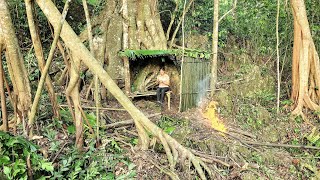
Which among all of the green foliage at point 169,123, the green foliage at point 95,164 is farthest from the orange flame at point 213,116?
the green foliage at point 95,164

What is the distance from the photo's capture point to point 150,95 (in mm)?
9570

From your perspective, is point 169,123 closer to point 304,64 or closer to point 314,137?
point 314,137

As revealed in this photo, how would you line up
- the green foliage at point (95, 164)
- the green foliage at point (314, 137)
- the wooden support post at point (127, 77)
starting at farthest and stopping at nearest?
the wooden support post at point (127, 77) → the green foliage at point (314, 137) → the green foliage at point (95, 164)

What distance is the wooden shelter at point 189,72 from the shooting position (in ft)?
28.9

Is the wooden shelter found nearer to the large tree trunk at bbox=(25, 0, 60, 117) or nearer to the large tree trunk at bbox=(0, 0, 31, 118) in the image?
the large tree trunk at bbox=(25, 0, 60, 117)

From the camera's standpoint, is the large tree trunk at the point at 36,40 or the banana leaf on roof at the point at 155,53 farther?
the banana leaf on roof at the point at 155,53

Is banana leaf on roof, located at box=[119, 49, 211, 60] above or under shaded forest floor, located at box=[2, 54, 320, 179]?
above

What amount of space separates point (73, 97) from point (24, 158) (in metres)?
1.23

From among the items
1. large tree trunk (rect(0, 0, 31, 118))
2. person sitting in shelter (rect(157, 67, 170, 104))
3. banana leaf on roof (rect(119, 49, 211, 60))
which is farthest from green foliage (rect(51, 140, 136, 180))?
person sitting in shelter (rect(157, 67, 170, 104))

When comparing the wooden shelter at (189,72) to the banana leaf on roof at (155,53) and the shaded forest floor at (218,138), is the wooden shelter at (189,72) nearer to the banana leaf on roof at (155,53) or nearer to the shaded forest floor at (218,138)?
the banana leaf on roof at (155,53)

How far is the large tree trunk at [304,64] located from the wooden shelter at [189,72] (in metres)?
2.67

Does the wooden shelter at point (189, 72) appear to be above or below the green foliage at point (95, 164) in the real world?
above

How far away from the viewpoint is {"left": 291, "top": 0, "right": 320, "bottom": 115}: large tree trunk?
933 centimetres

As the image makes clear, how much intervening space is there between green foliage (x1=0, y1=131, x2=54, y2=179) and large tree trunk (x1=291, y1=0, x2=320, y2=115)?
7551 mm
